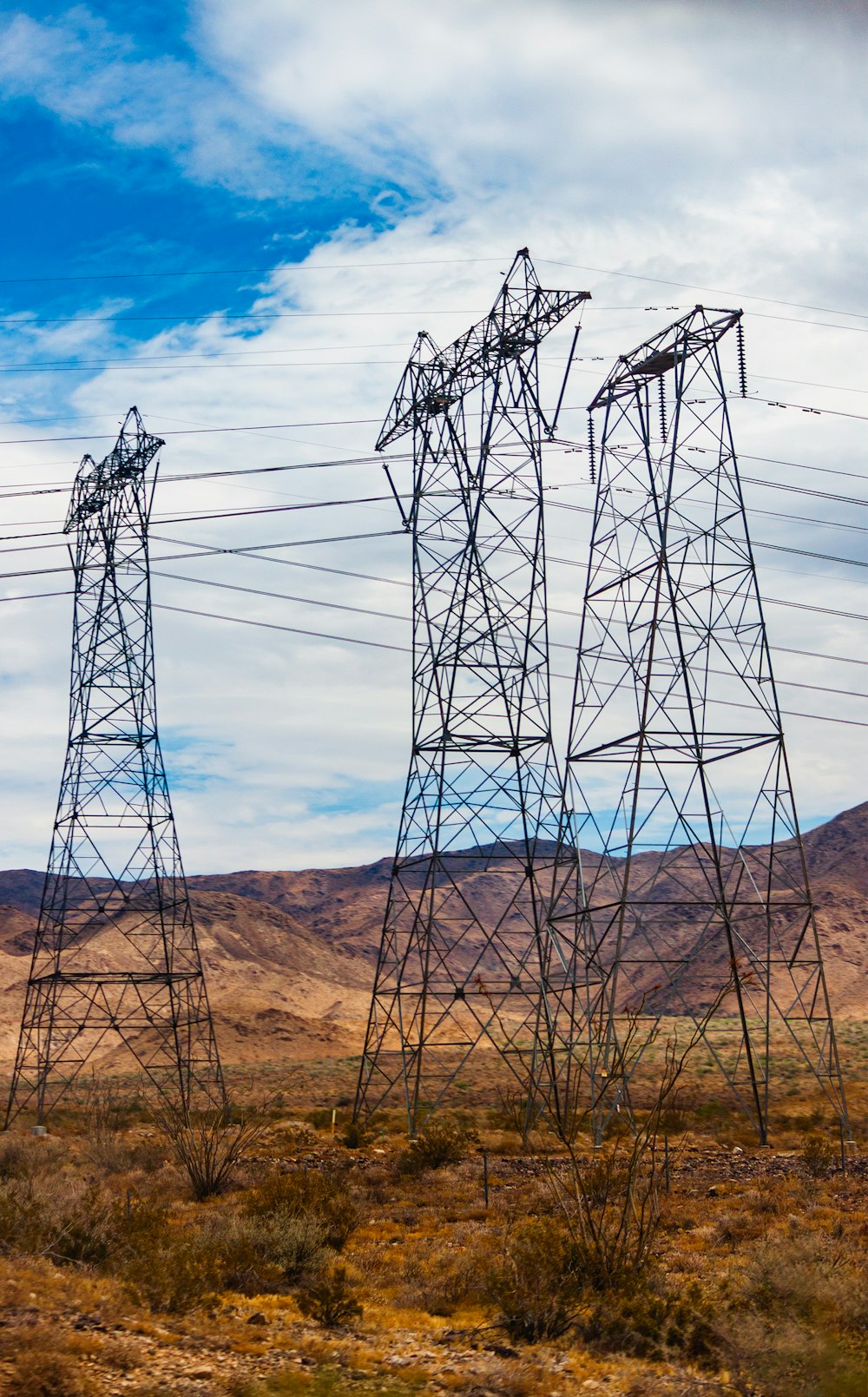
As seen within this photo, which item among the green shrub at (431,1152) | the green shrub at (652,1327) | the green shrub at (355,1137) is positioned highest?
the green shrub at (652,1327)

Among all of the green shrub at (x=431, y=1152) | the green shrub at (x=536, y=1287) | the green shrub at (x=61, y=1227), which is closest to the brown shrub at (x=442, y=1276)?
the green shrub at (x=536, y=1287)

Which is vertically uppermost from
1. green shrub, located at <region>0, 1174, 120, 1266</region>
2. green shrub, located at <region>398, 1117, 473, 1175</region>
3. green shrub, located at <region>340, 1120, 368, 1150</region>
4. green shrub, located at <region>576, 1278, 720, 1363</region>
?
green shrub, located at <region>0, 1174, 120, 1266</region>

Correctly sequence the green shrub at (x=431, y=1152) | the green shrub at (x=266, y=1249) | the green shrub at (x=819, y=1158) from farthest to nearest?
the green shrub at (x=431, y=1152)
the green shrub at (x=819, y=1158)
the green shrub at (x=266, y=1249)

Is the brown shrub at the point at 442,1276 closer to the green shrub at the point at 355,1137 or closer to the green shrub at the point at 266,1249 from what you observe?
the green shrub at the point at 266,1249

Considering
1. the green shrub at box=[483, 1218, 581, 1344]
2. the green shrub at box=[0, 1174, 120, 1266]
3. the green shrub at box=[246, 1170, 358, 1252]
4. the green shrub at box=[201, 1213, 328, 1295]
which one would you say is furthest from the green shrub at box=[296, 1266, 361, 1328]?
the green shrub at box=[0, 1174, 120, 1266]

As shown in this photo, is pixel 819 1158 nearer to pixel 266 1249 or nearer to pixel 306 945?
pixel 266 1249

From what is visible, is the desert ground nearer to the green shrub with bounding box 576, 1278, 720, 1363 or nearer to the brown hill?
the green shrub with bounding box 576, 1278, 720, 1363
